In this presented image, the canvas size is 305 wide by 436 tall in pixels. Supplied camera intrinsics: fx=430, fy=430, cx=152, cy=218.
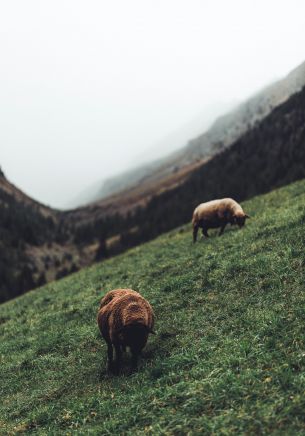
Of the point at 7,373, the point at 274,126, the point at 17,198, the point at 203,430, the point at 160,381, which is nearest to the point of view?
the point at 203,430

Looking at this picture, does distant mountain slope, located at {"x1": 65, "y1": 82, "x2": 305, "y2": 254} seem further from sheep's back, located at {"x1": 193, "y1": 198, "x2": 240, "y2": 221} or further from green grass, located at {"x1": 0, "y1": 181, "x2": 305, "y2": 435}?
green grass, located at {"x1": 0, "y1": 181, "x2": 305, "y2": 435}

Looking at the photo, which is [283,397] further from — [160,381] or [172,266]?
[172,266]

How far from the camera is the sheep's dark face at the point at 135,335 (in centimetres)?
1213

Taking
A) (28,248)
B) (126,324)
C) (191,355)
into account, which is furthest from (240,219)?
(28,248)

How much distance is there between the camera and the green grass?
361 inches

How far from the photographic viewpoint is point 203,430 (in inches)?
340

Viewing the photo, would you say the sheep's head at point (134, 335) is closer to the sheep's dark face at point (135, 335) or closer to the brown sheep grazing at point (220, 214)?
the sheep's dark face at point (135, 335)

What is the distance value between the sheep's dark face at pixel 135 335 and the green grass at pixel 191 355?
719 mm

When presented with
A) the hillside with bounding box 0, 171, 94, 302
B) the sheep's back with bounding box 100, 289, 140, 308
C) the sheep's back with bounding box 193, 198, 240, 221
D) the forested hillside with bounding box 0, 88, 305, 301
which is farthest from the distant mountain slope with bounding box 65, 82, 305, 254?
the sheep's back with bounding box 100, 289, 140, 308

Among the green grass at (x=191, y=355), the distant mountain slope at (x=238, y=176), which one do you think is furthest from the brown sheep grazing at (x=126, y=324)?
the distant mountain slope at (x=238, y=176)

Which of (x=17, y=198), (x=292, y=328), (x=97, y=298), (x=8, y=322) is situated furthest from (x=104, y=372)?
(x=17, y=198)

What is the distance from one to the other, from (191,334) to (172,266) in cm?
943

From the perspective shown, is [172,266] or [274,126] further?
[274,126]

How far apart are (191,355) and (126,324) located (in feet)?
6.58
